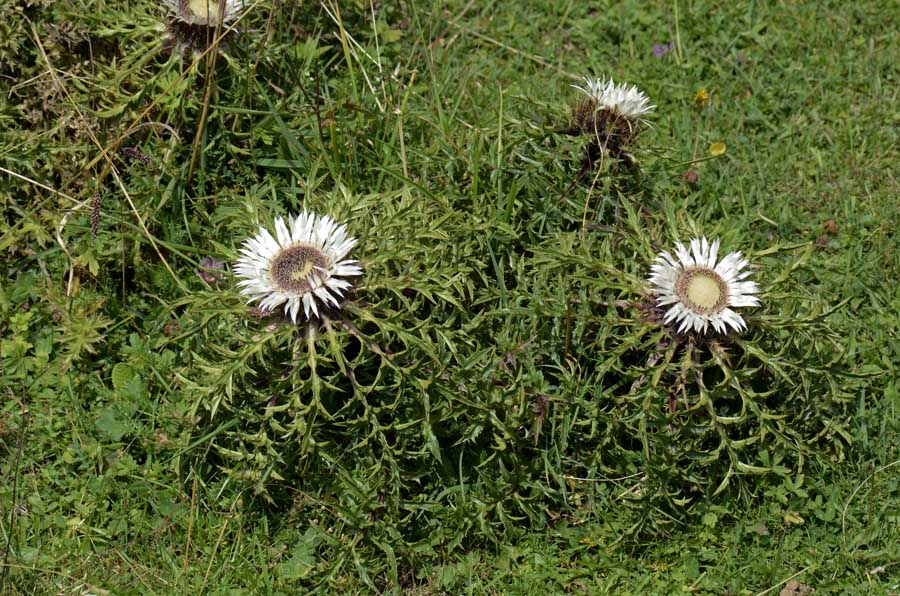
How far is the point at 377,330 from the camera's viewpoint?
3.14 metres

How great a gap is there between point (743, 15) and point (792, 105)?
605mm

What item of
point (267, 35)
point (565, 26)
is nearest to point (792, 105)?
point (565, 26)

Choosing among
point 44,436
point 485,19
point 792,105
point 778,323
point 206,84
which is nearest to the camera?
point 778,323

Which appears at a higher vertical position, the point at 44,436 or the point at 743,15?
the point at 743,15

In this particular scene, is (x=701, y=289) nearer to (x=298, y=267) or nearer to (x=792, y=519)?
(x=792, y=519)

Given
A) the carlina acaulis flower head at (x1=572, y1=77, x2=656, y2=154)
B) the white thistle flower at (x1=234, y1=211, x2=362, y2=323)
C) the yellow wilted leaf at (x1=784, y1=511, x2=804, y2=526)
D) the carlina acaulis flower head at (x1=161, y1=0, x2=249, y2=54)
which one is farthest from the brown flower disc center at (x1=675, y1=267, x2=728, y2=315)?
the carlina acaulis flower head at (x1=161, y1=0, x2=249, y2=54)

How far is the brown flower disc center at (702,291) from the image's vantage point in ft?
9.89

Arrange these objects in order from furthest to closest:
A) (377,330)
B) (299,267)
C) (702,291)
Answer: (377,330), (702,291), (299,267)

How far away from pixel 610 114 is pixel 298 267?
1252mm

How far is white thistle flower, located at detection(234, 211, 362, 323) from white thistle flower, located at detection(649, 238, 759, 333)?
1.00 meters

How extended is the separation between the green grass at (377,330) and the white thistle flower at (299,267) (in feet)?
0.39

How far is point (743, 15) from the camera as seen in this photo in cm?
468

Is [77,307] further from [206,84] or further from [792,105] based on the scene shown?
[792,105]

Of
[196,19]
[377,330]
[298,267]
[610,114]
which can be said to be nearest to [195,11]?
[196,19]
